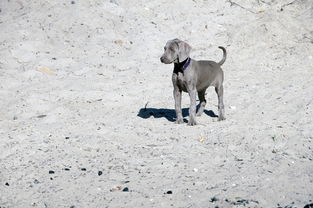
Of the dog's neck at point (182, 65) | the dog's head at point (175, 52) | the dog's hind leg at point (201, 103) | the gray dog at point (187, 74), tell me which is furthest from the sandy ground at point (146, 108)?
the dog's head at point (175, 52)

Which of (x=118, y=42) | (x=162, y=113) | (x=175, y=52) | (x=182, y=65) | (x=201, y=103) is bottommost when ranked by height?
(x=162, y=113)

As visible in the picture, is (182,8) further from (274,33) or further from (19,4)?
(19,4)

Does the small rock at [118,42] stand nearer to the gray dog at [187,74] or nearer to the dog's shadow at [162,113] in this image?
the dog's shadow at [162,113]

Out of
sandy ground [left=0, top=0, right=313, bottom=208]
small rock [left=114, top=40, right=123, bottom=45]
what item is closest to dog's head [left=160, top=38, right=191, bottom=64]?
sandy ground [left=0, top=0, right=313, bottom=208]

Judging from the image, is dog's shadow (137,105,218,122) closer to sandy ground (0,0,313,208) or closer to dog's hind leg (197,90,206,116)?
sandy ground (0,0,313,208)

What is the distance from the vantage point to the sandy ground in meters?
6.39

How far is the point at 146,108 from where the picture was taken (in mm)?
10133

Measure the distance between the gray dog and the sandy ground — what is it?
1.05ft

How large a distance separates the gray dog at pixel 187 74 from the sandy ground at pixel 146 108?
1.05 feet

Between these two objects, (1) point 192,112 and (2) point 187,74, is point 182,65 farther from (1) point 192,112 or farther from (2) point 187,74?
(1) point 192,112

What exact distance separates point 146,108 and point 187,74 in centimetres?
148

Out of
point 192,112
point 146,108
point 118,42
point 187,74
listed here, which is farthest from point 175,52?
point 118,42

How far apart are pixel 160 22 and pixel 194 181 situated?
28.1ft

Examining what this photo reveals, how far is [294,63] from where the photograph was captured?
12.0 meters
